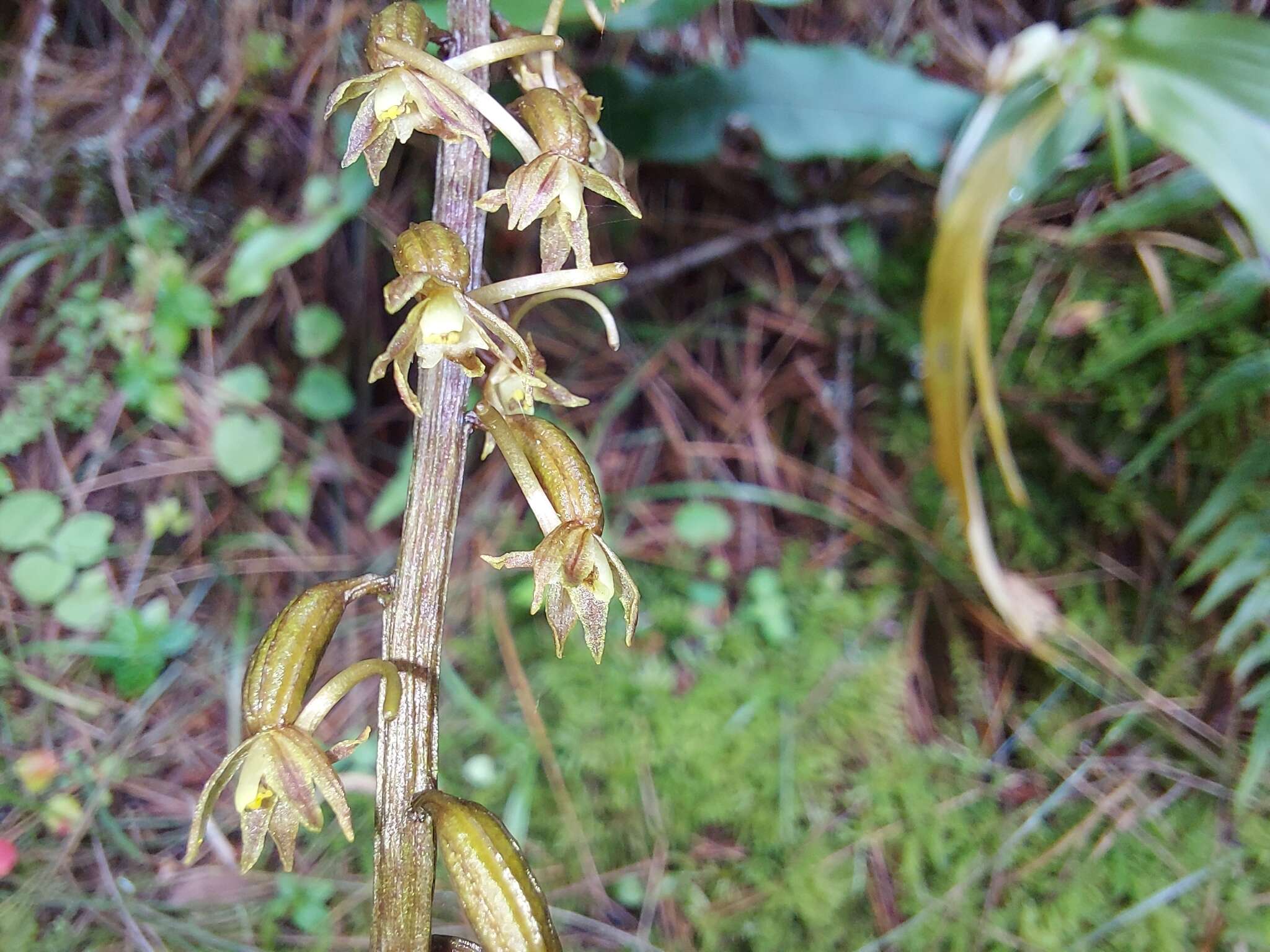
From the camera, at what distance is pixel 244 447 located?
4.27 ft

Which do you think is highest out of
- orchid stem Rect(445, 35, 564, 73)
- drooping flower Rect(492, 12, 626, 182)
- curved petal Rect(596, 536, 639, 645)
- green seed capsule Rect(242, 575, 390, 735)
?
drooping flower Rect(492, 12, 626, 182)

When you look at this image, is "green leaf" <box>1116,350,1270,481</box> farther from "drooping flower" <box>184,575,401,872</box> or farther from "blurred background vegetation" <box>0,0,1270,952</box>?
"drooping flower" <box>184,575,401,872</box>

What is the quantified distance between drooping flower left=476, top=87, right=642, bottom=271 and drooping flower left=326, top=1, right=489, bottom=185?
0.04 m

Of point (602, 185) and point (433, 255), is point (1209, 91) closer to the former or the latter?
point (602, 185)

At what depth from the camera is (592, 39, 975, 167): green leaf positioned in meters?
1.19

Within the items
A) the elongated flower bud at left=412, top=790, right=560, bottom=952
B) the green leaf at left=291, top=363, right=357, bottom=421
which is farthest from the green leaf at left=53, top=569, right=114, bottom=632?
the elongated flower bud at left=412, top=790, right=560, bottom=952

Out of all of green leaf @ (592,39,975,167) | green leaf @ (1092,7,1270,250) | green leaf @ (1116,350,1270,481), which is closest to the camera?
green leaf @ (1092,7,1270,250)

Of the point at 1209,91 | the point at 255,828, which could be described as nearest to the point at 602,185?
the point at 255,828

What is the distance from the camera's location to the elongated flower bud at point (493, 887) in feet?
1.79

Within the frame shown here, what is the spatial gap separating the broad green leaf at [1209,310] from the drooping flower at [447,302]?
2.83 ft

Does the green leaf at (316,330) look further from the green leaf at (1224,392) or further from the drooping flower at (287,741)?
the green leaf at (1224,392)

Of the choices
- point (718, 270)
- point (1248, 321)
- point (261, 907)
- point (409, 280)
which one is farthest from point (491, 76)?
point (261, 907)

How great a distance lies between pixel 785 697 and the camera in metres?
1.20

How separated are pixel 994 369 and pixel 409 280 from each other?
0.98 m
